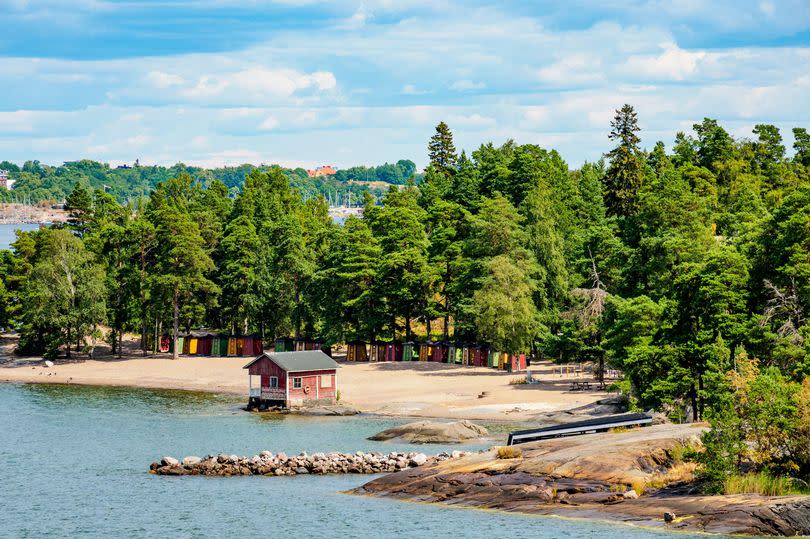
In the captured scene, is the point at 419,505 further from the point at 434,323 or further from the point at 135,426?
the point at 434,323

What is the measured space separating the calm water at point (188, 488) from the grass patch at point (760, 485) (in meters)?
4.71

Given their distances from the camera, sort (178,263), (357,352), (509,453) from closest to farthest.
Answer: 1. (509,453)
2. (357,352)
3. (178,263)

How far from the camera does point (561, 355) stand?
291 feet

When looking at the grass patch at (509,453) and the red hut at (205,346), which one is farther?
the red hut at (205,346)

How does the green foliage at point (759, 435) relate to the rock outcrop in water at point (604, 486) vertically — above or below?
above

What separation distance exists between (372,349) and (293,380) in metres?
24.9

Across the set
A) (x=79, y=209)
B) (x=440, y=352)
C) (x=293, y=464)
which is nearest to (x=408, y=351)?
(x=440, y=352)

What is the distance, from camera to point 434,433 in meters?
70.2

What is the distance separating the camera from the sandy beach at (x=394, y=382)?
274 feet

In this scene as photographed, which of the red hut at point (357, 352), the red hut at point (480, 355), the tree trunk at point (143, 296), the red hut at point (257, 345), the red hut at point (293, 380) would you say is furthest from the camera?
the red hut at point (257, 345)

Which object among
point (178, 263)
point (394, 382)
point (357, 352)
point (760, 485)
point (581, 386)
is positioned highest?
point (178, 263)

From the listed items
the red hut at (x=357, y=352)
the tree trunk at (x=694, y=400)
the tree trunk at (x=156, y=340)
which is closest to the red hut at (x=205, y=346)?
the tree trunk at (x=156, y=340)

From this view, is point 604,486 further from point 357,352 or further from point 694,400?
point 357,352

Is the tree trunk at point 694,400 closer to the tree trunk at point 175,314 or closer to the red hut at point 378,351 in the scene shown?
the red hut at point 378,351
